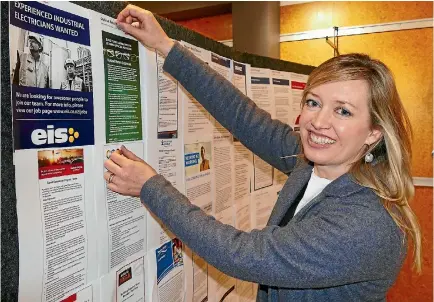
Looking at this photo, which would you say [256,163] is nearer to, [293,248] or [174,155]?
[174,155]

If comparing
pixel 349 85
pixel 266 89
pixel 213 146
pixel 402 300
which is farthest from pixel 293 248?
pixel 402 300

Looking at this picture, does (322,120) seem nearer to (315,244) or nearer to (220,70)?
(315,244)

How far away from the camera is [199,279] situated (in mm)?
1364

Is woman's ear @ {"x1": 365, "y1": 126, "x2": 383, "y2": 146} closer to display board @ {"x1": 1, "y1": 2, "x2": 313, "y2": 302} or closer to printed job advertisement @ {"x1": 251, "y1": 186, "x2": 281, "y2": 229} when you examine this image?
display board @ {"x1": 1, "y1": 2, "x2": 313, "y2": 302}

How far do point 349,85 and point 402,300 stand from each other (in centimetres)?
276

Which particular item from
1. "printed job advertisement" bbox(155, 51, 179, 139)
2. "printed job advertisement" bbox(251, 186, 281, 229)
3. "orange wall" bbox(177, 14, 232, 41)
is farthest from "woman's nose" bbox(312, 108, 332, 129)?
"orange wall" bbox(177, 14, 232, 41)

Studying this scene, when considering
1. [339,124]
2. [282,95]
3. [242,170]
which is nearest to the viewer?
[339,124]

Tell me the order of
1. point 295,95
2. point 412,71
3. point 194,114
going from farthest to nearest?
point 412,71 → point 295,95 → point 194,114

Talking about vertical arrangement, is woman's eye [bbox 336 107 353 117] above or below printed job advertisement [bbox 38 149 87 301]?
above

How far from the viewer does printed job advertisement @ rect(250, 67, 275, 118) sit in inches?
67.9

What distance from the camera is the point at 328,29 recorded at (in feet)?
10.6

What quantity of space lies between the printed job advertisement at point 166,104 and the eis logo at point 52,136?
13.1 inches

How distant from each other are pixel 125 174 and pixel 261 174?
3.37 ft

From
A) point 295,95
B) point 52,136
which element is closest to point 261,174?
point 295,95
